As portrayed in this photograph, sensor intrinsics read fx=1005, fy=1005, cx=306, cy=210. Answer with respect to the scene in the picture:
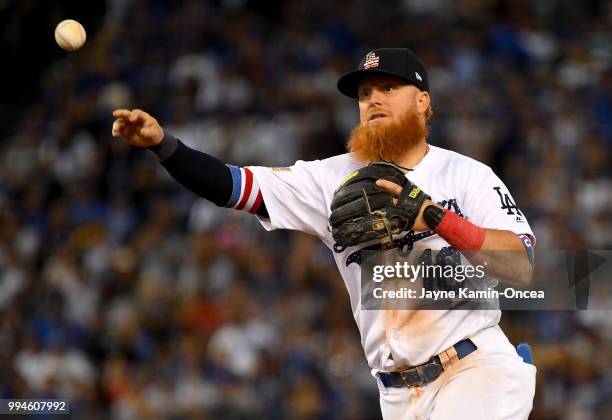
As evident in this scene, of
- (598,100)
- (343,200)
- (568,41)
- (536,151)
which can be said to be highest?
(568,41)

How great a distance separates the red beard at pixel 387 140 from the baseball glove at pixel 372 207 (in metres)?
0.28

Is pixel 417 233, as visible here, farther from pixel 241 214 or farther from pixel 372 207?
pixel 241 214

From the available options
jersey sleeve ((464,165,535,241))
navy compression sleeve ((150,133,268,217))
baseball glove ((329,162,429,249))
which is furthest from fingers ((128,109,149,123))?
jersey sleeve ((464,165,535,241))

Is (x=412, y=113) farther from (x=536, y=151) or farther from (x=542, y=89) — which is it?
(x=542, y=89)

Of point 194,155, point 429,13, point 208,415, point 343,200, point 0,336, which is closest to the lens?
point 343,200

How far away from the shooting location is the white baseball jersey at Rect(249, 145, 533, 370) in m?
3.82

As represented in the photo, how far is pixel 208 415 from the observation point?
7684 millimetres

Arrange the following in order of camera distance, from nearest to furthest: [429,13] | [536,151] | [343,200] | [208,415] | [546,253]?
[343,200] < [546,253] < [208,415] < [536,151] < [429,13]

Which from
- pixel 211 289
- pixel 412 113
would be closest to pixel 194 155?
pixel 412 113

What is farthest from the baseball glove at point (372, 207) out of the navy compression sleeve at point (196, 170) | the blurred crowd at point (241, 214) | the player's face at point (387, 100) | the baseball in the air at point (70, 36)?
the blurred crowd at point (241, 214)

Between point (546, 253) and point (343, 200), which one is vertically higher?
point (546, 253)

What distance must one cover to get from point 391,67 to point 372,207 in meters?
0.74

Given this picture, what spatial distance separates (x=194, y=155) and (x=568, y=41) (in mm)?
6277

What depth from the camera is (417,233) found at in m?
3.94
